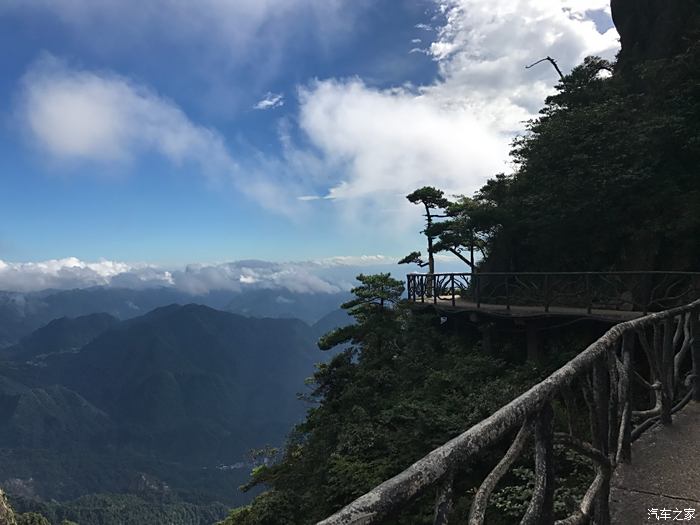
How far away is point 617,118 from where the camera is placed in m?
17.1

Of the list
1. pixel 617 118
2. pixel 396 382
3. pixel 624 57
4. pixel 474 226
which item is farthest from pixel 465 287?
pixel 624 57

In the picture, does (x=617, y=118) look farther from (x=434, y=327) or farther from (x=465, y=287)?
(x=434, y=327)

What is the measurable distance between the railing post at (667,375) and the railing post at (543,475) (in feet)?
12.2

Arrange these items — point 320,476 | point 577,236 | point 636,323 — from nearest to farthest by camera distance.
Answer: point 636,323
point 320,476
point 577,236

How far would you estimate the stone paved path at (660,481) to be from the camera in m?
3.35

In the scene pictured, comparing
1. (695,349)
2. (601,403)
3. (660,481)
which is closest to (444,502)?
(601,403)

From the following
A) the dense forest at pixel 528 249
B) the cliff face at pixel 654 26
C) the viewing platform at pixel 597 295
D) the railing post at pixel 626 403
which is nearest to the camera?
the railing post at pixel 626 403

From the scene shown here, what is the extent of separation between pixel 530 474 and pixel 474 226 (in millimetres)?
16258

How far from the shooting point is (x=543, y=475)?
229cm

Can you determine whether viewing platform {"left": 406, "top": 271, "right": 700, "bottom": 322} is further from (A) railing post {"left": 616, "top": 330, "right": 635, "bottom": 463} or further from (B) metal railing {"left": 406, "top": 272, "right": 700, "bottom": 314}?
(A) railing post {"left": 616, "top": 330, "right": 635, "bottom": 463}

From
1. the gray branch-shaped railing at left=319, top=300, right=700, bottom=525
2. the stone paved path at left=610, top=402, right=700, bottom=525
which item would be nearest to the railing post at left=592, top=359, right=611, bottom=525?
the gray branch-shaped railing at left=319, top=300, right=700, bottom=525

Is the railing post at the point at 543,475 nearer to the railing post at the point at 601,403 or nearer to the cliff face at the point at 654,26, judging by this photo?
the railing post at the point at 601,403

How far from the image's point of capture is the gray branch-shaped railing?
1.56 metres

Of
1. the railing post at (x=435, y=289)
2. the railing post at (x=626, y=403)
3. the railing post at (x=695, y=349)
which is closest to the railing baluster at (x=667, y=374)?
the railing post at (x=695, y=349)
